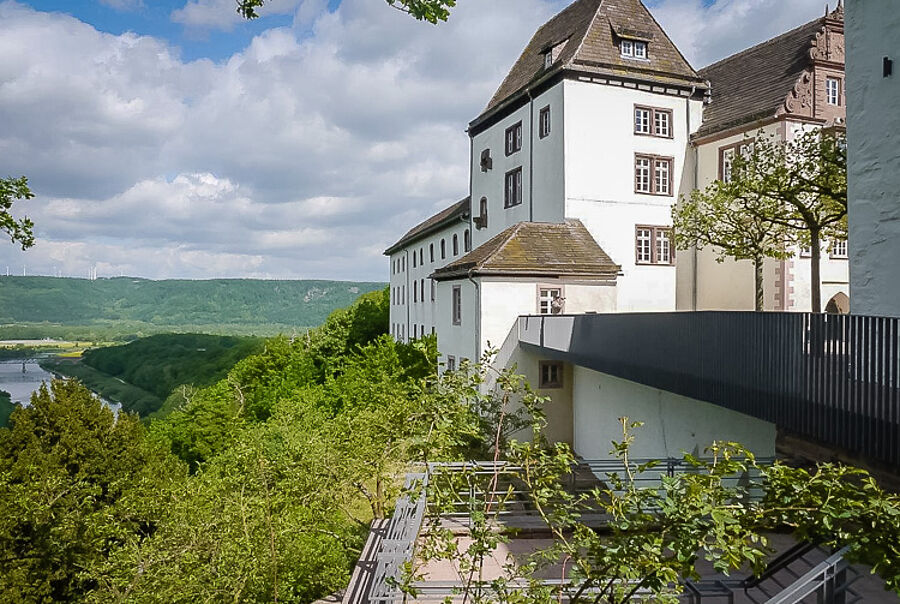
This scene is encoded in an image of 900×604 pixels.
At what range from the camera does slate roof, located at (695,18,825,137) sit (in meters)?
21.2

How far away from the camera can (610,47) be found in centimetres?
2348

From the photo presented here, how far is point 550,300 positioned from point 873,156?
11.6 metres

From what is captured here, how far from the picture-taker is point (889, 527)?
302 centimetres

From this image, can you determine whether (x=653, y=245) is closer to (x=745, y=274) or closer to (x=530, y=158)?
(x=745, y=274)

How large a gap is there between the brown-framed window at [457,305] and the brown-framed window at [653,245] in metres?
6.88

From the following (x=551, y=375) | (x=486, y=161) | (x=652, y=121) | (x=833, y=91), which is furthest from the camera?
(x=486, y=161)

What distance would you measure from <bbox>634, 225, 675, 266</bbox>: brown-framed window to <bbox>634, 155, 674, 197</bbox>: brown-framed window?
4.88ft

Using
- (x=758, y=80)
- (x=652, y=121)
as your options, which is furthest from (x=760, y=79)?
(x=652, y=121)

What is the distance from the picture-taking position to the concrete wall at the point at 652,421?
1022 cm

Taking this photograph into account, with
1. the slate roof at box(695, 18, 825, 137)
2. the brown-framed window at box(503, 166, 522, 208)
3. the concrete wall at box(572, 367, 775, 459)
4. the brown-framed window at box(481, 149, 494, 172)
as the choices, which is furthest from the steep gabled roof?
the concrete wall at box(572, 367, 775, 459)

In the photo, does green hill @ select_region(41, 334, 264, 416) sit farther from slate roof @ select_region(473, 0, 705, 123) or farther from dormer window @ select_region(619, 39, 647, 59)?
dormer window @ select_region(619, 39, 647, 59)

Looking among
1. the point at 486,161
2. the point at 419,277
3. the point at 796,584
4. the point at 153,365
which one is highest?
the point at 486,161

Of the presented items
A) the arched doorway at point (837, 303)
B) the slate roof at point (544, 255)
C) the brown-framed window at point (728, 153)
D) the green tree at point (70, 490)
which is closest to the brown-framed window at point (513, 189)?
the slate roof at point (544, 255)

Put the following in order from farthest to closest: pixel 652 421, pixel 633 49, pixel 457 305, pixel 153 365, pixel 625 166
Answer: pixel 153 365 < pixel 633 49 < pixel 625 166 < pixel 457 305 < pixel 652 421
